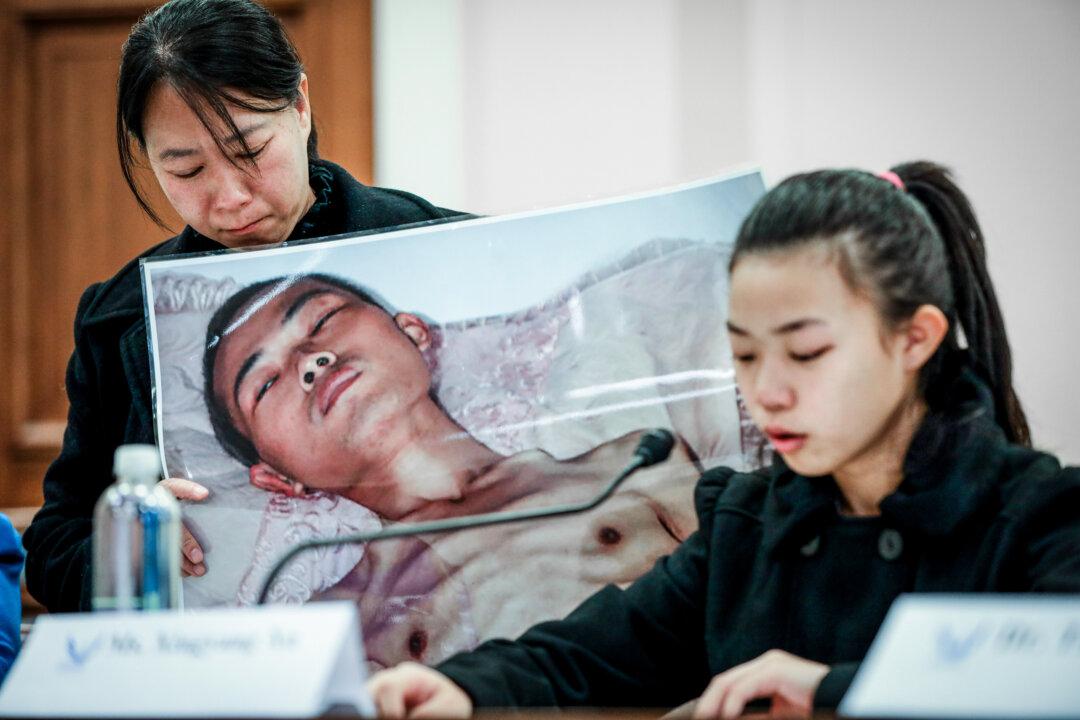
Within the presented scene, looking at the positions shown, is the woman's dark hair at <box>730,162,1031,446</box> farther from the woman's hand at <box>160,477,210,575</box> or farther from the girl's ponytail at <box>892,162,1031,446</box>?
the woman's hand at <box>160,477,210,575</box>

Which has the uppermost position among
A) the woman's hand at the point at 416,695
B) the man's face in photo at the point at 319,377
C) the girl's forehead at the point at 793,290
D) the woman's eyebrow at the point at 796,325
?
the girl's forehead at the point at 793,290

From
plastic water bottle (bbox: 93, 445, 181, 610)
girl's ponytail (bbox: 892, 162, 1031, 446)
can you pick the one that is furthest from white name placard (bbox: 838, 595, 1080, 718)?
plastic water bottle (bbox: 93, 445, 181, 610)

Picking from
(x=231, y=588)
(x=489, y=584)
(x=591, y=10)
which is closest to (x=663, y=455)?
(x=489, y=584)

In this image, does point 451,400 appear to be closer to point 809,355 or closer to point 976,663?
point 809,355

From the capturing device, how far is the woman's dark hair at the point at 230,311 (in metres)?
1.40

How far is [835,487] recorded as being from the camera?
111 cm

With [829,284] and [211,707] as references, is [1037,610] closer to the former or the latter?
[829,284]

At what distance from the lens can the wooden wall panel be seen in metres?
2.63

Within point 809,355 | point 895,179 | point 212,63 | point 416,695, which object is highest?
point 212,63

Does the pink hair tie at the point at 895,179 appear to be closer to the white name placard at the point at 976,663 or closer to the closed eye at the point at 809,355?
the closed eye at the point at 809,355

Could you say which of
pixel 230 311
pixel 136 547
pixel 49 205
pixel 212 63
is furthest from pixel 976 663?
pixel 49 205

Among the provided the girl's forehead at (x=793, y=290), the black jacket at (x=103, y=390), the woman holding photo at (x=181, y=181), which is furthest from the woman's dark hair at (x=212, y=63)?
the girl's forehead at (x=793, y=290)

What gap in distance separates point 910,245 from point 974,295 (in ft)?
0.29

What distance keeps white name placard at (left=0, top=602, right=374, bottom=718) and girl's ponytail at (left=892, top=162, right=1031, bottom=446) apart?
1.95 feet
